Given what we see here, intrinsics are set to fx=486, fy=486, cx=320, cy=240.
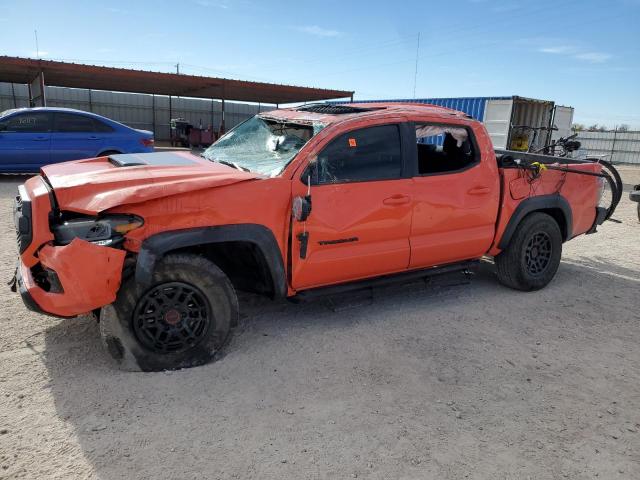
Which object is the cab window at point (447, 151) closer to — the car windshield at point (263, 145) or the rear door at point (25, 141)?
the car windshield at point (263, 145)

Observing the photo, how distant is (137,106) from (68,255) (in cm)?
2879

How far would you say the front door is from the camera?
360 centimetres

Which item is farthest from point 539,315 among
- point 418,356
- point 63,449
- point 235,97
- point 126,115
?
point 126,115

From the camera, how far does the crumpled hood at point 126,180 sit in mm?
2975

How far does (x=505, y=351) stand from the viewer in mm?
3793

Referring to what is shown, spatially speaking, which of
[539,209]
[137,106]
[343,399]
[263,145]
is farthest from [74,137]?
[137,106]

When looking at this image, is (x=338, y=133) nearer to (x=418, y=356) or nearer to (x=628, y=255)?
(x=418, y=356)

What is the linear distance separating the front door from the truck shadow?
430 mm

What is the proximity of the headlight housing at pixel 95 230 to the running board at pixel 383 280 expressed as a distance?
1.40m

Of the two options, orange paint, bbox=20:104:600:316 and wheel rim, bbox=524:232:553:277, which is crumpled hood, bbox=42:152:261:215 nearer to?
orange paint, bbox=20:104:600:316

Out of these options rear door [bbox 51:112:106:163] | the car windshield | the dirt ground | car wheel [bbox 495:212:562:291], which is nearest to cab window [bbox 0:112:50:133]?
rear door [bbox 51:112:106:163]

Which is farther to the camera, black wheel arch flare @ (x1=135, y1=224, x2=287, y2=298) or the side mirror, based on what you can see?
the side mirror

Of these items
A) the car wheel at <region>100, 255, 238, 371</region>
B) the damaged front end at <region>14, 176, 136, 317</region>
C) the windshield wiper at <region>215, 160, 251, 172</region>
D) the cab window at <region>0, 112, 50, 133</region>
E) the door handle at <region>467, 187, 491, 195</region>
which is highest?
the cab window at <region>0, 112, 50, 133</region>

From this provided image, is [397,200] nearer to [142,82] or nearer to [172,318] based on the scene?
[172,318]
